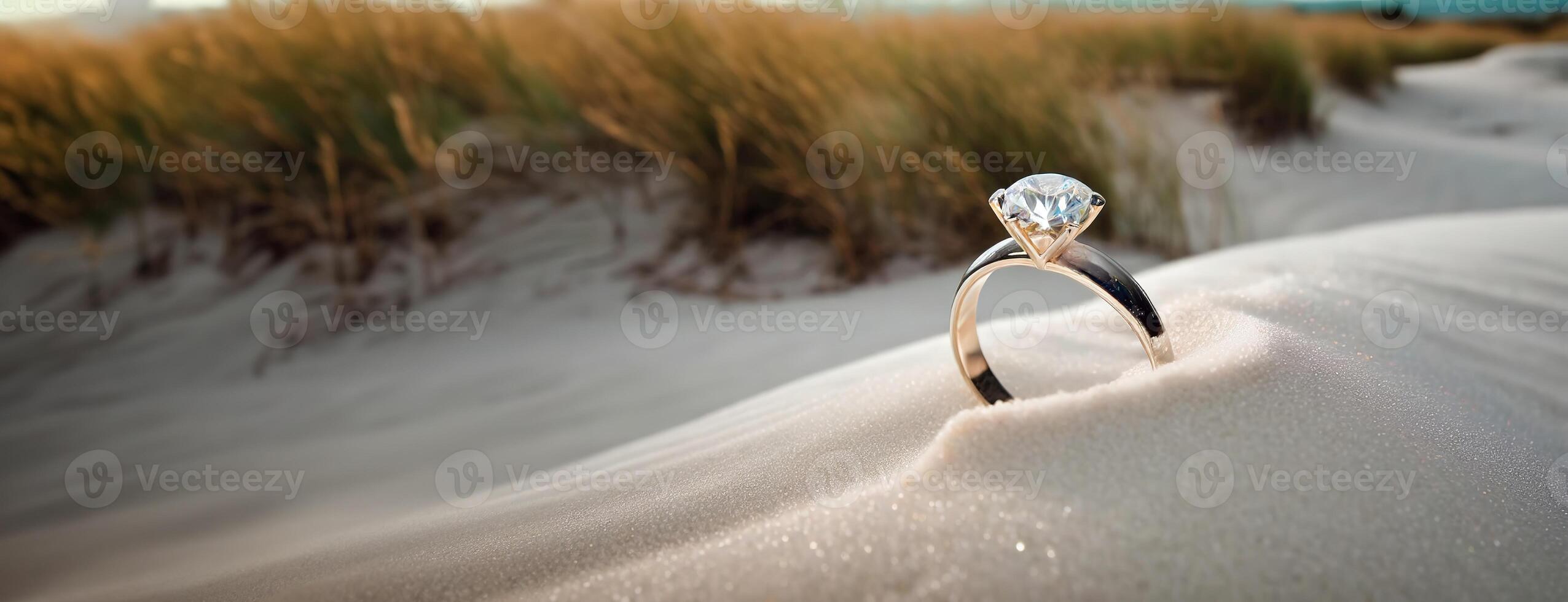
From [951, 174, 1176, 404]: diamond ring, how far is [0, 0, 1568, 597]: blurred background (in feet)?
3.50

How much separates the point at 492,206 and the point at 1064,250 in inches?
101

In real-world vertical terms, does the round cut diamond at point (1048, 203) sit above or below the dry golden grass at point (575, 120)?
below

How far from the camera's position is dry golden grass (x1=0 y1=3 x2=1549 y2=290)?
9.48 feet

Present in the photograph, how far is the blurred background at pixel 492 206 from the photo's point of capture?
222cm

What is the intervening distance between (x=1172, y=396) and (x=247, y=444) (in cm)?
213

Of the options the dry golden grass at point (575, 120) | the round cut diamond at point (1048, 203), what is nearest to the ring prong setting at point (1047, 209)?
the round cut diamond at point (1048, 203)

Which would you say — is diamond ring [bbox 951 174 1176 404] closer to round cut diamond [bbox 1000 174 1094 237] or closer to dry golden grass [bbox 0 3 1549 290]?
round cut diamond [bbox 1000 174 1094 237]

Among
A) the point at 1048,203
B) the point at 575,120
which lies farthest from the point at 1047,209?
the point at 575,120

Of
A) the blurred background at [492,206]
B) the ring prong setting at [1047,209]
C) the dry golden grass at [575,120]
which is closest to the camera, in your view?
the ring prong setting at [1047,209]

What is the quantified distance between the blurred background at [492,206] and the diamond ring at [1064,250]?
41.9 inches

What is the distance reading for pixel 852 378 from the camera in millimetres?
1398

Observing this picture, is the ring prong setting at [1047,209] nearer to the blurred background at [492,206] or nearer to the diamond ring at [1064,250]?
the diamond ring at [1064,250]

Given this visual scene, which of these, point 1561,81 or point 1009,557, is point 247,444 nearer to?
point 1009,557

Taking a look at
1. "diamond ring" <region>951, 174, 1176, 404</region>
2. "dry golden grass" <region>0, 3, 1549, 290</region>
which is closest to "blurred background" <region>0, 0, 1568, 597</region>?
"dry golden grass" <region>0, 3, 1549, 290</region>
